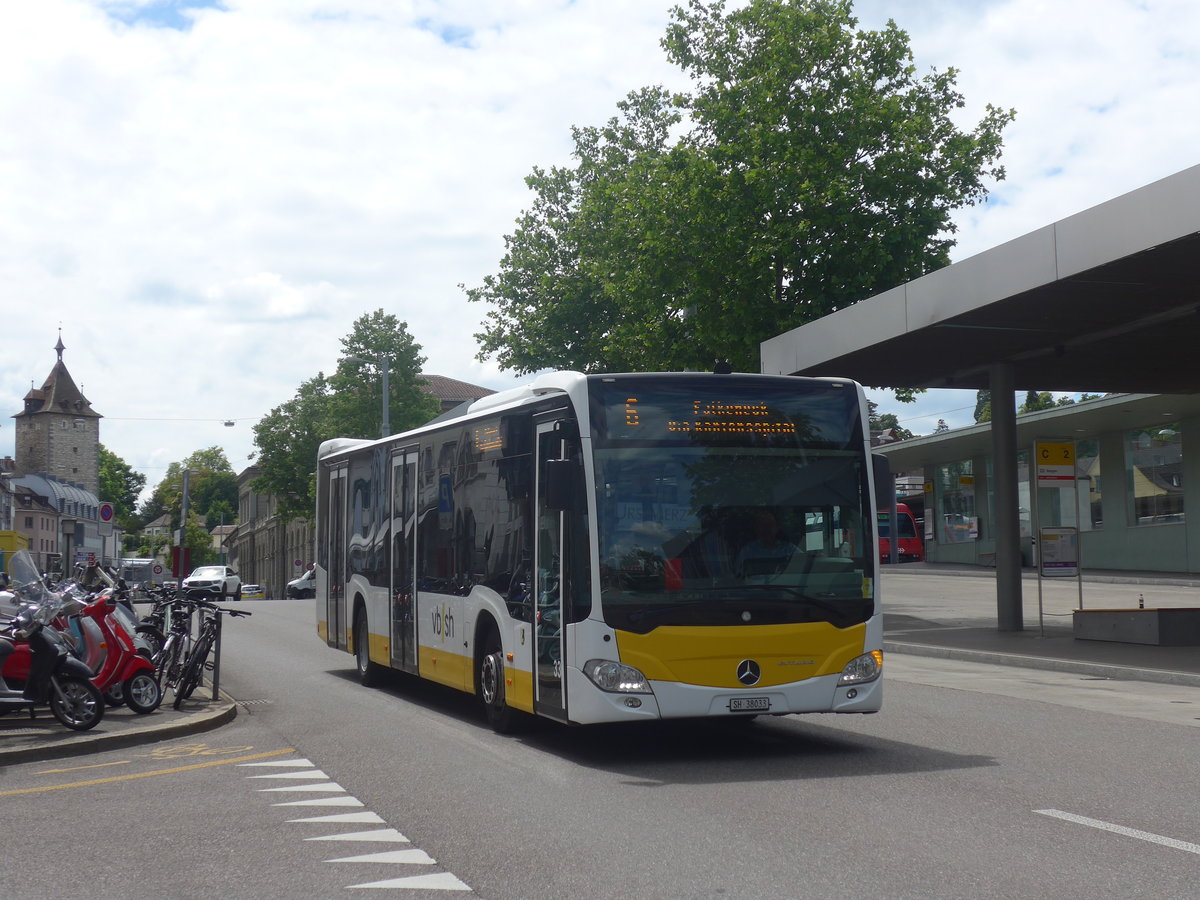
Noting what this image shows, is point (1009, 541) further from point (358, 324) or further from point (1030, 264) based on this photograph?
point (358, 324)

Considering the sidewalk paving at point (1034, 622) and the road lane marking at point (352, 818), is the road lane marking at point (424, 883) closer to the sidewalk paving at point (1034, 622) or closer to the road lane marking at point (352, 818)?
the road lane marking at point (352, 818)

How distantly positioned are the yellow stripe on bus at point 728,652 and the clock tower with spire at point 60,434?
14368cm

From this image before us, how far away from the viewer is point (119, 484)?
148 metres

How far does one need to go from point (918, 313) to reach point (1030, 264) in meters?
2.70

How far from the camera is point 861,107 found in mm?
34219

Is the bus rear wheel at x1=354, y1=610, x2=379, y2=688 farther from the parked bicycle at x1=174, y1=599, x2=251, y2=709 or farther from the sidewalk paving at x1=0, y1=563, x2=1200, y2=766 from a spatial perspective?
the parked bicycle at x1=174, y1=599, x2=251, y2=709

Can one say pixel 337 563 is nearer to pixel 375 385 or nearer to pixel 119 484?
pixel 375 385

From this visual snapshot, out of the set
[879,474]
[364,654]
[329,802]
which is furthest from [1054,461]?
[329,802]

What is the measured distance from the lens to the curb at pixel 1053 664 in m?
16.1

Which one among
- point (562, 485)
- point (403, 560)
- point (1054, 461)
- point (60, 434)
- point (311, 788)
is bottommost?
point (311, 788)

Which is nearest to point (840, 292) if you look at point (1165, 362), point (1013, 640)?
point (1165, 362)

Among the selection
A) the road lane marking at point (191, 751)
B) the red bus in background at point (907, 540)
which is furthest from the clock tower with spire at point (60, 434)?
the road lane marking at point (191, 751)

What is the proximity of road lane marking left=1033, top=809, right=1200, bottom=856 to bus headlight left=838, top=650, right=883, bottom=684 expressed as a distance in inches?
99.9

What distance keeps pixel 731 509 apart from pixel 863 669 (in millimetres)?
1534
